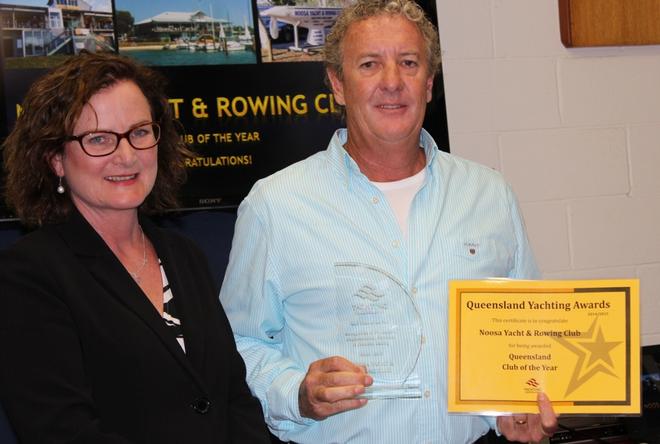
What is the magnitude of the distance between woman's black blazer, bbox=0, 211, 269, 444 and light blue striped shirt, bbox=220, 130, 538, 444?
0.19 meters

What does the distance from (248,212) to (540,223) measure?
5.06 ft

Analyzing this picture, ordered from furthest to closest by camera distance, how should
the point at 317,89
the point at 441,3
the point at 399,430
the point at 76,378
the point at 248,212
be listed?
the point at 441,3 < the point at 317,89 < the point at 248,212 < the point at 399,430 < the point at 76,378

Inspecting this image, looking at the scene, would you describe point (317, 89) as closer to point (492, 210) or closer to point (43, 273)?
point (492, 210)

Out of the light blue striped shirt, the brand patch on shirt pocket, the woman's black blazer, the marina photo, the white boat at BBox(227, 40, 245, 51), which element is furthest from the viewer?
the white boat at BBox(227, 40, 245, 51)

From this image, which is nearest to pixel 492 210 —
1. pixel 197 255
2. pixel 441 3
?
pixel 197 255

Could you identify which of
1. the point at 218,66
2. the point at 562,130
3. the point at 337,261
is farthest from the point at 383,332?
the point at 562,130

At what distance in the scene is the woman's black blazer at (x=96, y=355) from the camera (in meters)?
1.50

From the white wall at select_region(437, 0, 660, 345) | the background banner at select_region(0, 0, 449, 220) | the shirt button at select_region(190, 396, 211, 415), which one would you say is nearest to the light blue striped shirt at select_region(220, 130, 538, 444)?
the shirt button at select_region(190, 396, 211, 415)

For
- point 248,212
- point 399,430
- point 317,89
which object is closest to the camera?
point 399,430

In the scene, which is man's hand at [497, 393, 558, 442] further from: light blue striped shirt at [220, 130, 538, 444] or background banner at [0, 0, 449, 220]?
background banner at [0, 0, 449, 220]

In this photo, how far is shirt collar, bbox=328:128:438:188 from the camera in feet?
6.79

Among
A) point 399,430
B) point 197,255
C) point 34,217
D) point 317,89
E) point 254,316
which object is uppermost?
point 317,89

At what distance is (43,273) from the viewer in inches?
61.9

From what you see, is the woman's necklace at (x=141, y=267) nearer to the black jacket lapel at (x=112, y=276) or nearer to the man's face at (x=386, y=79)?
the black jacket lapel at (x=112, y=276)
